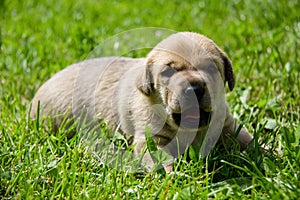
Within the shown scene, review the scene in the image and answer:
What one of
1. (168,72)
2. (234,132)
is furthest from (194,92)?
(234,132)

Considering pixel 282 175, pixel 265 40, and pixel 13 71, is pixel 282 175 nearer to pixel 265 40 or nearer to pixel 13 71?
pixel 265 40

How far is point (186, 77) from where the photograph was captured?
3.56m

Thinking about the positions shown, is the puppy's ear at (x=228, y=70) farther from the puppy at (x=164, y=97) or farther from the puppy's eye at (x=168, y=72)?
the puppy's eye at (x=168, y=72)

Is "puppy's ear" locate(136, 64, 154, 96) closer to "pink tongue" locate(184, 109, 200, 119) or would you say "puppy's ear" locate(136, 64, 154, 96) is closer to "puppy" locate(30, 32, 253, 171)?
"puppy" locate(30, 32, 253, 171)

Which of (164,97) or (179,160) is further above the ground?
(164,97)

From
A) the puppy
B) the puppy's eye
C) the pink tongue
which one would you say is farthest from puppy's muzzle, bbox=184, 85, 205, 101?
the puppy's eye

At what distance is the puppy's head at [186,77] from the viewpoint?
3.59 meters

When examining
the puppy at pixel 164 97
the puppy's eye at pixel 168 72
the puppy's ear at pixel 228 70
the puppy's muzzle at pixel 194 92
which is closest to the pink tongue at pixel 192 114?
the puppy at pixel 164 97

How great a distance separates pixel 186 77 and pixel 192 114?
307 millimetres

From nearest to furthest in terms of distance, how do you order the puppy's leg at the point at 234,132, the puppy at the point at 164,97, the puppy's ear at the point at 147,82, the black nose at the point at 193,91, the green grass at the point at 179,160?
the green grass at the point at 179,160 < the black nose at the point at 193,91 < the puppy at the point at 164,97 < the puppy's ear at the point at 147,82 < the puppy's leg at the point at 234,132

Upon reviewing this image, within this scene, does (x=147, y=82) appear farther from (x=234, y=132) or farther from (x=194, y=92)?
(x=234, y=132)

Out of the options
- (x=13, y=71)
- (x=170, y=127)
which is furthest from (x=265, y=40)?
(x=13, y=71)

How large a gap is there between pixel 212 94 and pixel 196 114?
0.59ft

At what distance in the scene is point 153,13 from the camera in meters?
7.78
